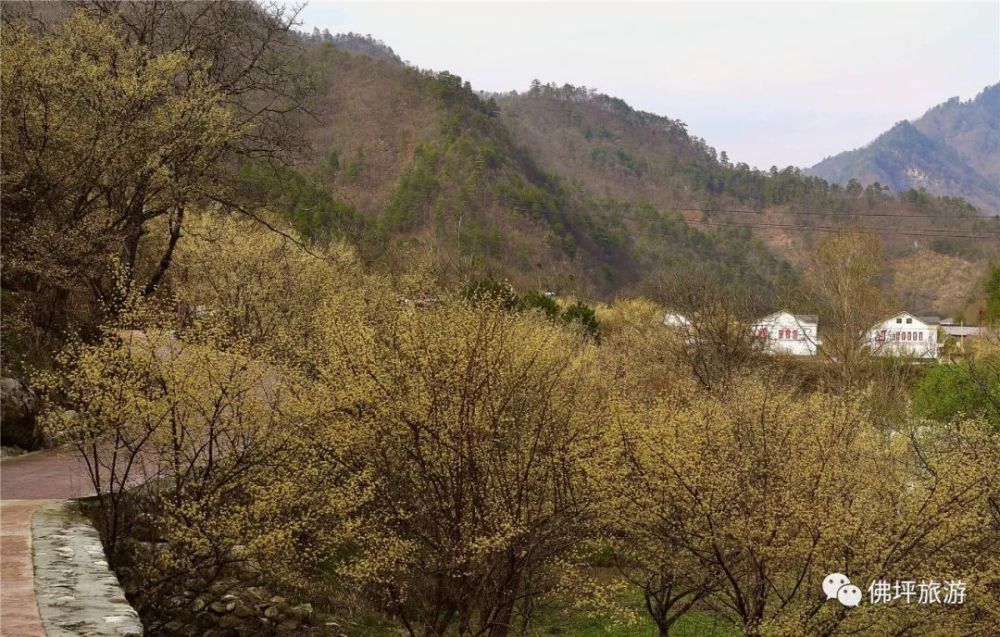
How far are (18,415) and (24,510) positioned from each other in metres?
4.00

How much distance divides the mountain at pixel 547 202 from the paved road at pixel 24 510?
21872mm

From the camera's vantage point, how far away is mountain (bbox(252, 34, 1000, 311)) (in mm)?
70688

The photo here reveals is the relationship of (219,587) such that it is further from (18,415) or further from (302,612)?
(18,415)

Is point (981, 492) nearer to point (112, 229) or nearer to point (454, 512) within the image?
point (454, 512)

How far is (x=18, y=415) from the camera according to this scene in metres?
12.5

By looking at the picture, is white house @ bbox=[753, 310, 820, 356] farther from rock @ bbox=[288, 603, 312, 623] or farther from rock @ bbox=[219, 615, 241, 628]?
rock @ bbox=[219, 615, 241, 628]

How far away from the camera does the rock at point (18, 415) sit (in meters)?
12.3

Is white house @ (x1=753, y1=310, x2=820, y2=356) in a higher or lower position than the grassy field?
higher

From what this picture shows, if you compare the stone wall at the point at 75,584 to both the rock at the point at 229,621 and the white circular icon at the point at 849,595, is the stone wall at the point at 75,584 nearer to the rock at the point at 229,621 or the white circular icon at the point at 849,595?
the rock at the point at 229,621

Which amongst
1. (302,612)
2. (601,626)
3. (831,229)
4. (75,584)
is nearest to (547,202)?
(831,229)

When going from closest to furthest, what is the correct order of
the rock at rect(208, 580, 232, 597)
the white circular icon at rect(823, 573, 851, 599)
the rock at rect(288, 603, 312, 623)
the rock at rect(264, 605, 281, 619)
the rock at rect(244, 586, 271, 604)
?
the white circular icon at rect(823, 573, 851, 599) → the rock at rect(208, 580, 232, 597) → the rock at rect(264, 605, 281, 619) → the rock at rect(244, 586, 271, 604) → the rock at rect(288, 603, 312, 623)

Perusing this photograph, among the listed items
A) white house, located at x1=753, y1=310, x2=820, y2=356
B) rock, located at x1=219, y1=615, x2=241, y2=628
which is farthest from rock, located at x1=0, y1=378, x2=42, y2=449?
white house, located at x1=753, y1=310, x2=820, y2=356

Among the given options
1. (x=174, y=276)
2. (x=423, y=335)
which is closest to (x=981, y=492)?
(x=423, y=335)

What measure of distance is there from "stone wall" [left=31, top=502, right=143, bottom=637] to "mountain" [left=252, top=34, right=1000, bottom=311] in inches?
977
